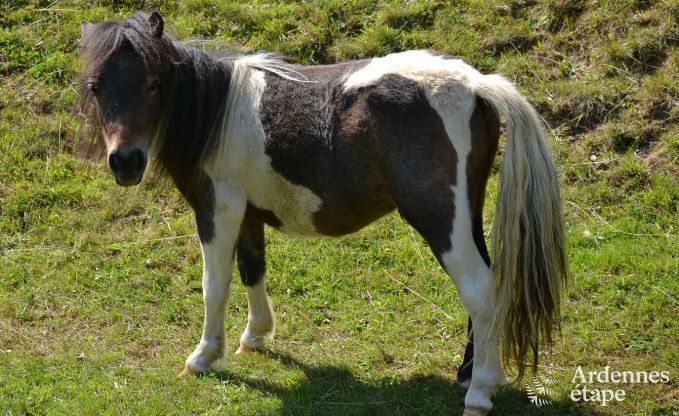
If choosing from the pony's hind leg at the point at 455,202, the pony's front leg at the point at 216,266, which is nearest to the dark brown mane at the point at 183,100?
the pony's front leg at the point at 216,266

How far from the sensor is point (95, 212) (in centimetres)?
771

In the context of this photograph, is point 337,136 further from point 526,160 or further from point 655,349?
point 655,349

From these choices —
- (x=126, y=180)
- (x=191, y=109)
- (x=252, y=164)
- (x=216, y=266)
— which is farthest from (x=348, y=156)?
(x=126, y=180)

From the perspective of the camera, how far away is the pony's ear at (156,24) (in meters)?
5.25

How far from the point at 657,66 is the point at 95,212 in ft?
16.9

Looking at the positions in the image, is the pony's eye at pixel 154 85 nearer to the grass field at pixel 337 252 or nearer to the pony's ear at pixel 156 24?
the pony's ear at pixel 156 24

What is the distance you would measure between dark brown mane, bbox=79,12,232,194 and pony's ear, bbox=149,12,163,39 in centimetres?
2

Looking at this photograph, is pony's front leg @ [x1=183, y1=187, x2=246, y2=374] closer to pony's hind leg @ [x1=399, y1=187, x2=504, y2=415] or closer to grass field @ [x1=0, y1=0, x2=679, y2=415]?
grass field @ [x1=0, y1=0, x2=679, y2=415]

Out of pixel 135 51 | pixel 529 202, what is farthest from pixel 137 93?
pixel 529 202

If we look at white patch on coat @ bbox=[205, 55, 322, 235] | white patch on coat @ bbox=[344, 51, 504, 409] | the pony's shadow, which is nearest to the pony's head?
white patch on coat @ bbox=[205, 55, 322, 235]

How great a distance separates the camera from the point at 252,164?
5.40 meters

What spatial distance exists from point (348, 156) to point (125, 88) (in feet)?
4.40

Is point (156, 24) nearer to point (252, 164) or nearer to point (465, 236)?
point (252, 164)

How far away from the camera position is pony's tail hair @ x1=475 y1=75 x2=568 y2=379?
4738 mm
